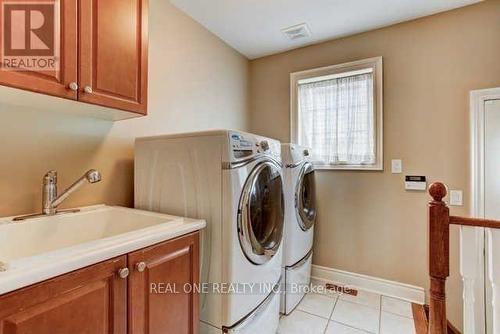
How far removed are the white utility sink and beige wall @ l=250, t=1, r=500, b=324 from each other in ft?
5.84

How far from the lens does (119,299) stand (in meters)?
0.92

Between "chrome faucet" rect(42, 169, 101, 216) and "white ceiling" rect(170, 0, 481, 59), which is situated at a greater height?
"white ceiling" rect(170, 0, 481, 59)

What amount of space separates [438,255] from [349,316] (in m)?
1.08

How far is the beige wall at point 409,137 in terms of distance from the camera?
6.80ft

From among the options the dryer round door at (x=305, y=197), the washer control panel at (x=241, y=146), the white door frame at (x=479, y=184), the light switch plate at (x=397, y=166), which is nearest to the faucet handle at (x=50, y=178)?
the washer control panel at (x=241, y=146)

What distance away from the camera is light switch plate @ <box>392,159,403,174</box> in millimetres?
2312

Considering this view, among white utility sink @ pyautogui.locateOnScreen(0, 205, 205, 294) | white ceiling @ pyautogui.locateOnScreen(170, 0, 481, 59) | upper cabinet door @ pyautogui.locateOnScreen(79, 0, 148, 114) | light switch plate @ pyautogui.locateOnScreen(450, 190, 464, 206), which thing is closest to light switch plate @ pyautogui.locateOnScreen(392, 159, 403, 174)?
light switch plate @ pyautogui.locateOnScreen(450, 190, 464, 206)

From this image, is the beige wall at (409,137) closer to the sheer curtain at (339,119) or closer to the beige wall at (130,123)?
the sheer curtain at (339,119)

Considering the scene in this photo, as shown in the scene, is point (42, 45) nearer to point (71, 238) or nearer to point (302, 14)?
point (71, 238)

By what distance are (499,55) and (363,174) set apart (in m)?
1.33

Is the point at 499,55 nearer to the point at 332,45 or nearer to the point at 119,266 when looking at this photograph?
the point at 332,45

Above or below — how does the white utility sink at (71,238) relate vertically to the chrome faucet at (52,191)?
below

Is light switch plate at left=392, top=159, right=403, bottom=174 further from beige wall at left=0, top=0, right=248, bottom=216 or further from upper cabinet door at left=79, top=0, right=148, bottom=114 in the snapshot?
upper cabinet door at left=79, top=0, right=148, bottom=114

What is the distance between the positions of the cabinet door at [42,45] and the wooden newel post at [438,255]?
1.74 meters
